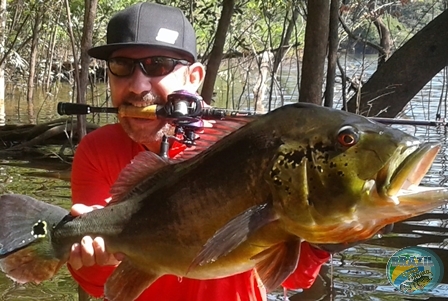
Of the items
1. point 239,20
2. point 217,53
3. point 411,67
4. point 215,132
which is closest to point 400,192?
point 215,132

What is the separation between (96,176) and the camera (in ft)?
11.1

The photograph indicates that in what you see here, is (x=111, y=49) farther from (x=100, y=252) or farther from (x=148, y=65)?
(x=100, y=252)

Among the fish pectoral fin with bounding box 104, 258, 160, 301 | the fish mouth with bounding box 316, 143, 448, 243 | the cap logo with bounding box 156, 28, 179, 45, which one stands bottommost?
the fish pectoral fin with bounding box 104, 258, 160, 301

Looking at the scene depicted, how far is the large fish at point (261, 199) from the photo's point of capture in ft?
6.61

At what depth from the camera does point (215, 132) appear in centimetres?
247

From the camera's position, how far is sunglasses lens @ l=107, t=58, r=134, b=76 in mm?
3342

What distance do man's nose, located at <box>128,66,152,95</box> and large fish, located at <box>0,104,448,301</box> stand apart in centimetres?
69

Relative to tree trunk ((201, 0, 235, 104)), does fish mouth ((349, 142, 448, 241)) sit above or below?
below

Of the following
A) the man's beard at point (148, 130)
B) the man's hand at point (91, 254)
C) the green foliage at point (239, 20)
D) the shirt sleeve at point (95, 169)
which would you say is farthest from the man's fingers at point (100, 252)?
the green foliage at point (239, 20)

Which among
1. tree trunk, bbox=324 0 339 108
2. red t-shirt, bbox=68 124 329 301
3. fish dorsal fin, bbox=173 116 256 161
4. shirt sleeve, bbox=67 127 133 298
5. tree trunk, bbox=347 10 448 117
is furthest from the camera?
tree trunk, bbox=347 10 448 117

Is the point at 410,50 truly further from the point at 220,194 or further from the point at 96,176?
Result: the point at 220,194

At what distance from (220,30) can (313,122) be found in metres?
8.76

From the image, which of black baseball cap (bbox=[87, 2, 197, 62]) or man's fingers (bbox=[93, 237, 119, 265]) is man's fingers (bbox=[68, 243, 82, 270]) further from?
black baseball cap (bbox=[87, 2, 197, 62])

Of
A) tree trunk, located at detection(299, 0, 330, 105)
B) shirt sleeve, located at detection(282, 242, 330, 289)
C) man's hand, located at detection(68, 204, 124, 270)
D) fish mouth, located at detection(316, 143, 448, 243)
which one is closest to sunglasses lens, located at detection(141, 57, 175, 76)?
man's hand, located at detection(68, 204, 124, 270)
